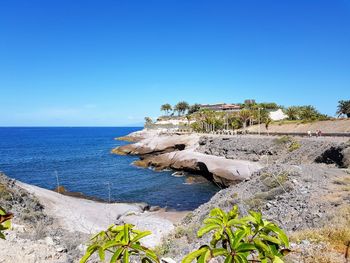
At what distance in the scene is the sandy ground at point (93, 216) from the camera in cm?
1853

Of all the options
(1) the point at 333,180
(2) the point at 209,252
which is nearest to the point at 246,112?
(1) the point at 333,180

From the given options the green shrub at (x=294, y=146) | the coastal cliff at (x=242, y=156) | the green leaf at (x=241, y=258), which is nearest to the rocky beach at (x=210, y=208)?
the coastal cliff at (x=242, y=156)

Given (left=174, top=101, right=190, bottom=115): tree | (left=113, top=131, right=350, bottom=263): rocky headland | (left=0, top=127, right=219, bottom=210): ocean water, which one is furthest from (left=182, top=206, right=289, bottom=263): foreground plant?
(left=174, top=101, right=190, bottom=115): tree

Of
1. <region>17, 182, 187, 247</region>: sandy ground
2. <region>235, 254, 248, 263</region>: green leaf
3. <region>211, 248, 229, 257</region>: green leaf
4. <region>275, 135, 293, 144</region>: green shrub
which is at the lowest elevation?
<region>17, 182, 187, 247</region>: sandy ground

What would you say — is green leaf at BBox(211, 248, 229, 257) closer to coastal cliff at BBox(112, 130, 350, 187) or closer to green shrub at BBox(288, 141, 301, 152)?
coastal cliff at BBox(112, 130, 350, 187)

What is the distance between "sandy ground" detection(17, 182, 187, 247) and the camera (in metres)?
18.5

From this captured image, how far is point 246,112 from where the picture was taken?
90.3 meters

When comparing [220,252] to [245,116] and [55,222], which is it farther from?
[245,116]

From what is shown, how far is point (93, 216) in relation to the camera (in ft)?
70.4

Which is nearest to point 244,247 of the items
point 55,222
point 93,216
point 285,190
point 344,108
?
point 285,190

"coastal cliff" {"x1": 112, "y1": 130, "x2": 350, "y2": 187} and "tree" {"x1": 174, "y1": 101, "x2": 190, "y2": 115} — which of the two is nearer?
"coastal cliff" {"x1": 112, "y1": 130, "x2": 350, "y2": 187}

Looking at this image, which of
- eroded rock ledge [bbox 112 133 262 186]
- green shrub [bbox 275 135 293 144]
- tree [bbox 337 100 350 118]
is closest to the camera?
eroded rock ledge [bbox 112 133 262 186]

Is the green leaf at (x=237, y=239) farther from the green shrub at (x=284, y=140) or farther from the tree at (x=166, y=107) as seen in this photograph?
the tree at (x=166, y=107)

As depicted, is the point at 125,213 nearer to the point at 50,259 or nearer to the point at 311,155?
the point at 50,259
